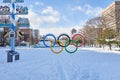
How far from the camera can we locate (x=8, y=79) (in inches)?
378

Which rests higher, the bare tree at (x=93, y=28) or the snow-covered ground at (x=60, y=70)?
the bare tree at (x=93, y=28)

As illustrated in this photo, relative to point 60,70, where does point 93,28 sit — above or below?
above

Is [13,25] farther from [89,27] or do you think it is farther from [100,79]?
[89,27]

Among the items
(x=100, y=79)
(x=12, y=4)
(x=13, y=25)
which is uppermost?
(x=12, y=4)

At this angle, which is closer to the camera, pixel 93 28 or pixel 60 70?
pixel 60 70

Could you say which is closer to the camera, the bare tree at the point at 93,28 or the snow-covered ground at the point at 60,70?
the snow-covered ground at the point at 60,70

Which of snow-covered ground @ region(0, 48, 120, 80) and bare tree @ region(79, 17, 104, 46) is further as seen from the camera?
bare tree @ region(79, 17, 104, 46)

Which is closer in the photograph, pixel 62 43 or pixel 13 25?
pixel 13 25

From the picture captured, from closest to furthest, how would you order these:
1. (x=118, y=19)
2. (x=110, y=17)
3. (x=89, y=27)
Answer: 1. (x=118, y=19)
2. (x=110, y=17)
3. (x=89, y=27)

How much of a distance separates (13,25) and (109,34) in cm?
3032

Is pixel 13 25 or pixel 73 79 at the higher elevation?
pixel 13 25

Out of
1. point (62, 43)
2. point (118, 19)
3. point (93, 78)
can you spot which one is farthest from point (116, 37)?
point (93, 78)

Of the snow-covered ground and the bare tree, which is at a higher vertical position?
the bare tree

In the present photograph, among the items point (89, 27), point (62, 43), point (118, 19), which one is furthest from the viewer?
point (89, 27)
